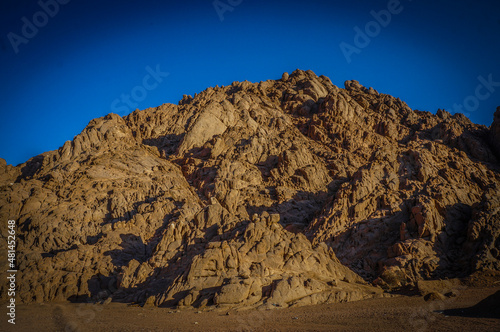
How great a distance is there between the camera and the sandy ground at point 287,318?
51.1 ft

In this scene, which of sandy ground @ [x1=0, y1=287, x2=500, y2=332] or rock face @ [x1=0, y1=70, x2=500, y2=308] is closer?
sandy ground @ [x1=0, y1=287, x2=500, y2=332]

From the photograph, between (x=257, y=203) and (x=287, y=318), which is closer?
(x=287, y=318)

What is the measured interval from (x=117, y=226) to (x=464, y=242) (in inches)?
1233

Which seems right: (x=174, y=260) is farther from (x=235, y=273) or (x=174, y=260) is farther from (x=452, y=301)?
(x=452, y=301)

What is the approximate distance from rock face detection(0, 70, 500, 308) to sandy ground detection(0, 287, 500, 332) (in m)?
1.87

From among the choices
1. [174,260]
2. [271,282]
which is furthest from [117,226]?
[271,282]

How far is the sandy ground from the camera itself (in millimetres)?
15578

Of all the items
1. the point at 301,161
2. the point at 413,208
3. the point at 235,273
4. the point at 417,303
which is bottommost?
the point at 417,303

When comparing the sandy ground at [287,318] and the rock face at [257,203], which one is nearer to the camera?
the sandy ground at [287,318]

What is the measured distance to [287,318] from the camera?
1842 centimetres

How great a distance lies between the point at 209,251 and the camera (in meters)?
25.6

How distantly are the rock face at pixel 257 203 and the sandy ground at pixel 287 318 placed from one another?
1868 millimetres

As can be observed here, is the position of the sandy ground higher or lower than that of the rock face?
lower

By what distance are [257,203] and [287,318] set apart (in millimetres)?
24616
